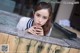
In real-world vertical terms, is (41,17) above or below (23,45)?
above

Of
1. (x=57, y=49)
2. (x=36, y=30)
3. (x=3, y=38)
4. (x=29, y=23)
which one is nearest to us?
(x=3, y=38)

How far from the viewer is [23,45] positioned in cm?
161

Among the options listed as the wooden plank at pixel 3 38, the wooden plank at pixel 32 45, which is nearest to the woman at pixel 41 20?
the wooden plank at pixel 32 45

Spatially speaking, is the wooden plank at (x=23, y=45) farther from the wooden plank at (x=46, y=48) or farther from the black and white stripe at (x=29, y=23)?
the black and white stripe at (x=29, y=23)

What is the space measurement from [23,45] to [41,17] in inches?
13.2

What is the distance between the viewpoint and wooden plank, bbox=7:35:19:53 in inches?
61.5

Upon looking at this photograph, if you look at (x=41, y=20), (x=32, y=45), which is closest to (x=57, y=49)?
(x=32, y=45)

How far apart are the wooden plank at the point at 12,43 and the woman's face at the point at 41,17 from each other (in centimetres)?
30

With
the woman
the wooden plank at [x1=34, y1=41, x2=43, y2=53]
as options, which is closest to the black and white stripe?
the woman

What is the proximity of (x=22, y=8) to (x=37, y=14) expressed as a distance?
3411mm

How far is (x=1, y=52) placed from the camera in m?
1.61

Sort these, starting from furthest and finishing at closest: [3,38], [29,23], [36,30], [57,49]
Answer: [29,23]
[36,30]
[57,49]
[3,38]

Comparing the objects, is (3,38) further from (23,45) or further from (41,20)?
(41,20)

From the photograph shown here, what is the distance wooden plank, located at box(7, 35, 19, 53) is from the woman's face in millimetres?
301
